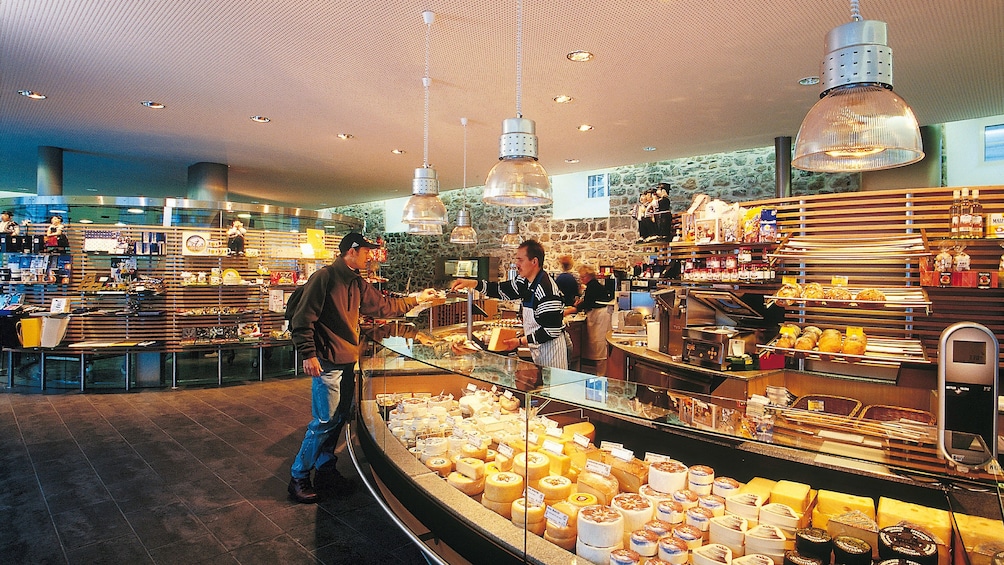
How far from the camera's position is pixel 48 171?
868 cm

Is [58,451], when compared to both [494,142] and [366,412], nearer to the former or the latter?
[366,412]

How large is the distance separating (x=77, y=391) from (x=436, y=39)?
744cm

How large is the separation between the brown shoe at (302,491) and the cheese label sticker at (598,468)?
2.61 meters

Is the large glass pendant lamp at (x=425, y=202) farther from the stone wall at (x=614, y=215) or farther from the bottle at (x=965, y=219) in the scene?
the bottle at (x=965, y=219)

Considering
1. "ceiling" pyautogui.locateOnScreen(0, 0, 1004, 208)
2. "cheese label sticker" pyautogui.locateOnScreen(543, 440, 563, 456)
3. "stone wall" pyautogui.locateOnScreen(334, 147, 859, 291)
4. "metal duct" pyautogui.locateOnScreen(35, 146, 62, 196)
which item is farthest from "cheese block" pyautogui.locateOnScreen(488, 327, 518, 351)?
"metal duct" pyautogui.locateOnScreen(35, 146, 62, 196)

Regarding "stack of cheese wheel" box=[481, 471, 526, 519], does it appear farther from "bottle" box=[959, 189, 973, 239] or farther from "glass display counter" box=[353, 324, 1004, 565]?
"bottle" box=[959, 189, 973, 239]

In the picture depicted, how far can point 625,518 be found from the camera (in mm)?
2062

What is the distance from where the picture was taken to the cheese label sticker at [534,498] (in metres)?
2.18

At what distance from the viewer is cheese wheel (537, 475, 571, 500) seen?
2275 millimetres

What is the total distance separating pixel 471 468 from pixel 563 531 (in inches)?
25.3

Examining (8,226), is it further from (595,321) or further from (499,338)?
(595,321)

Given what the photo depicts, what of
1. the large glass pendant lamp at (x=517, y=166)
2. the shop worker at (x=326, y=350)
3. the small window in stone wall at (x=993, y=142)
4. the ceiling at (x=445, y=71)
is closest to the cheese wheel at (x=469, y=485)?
the large glass pendant lamp at (x=517, y=166)

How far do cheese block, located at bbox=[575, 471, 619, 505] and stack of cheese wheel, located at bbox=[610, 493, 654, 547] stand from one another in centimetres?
13

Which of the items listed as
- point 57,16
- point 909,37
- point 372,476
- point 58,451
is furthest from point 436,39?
point 58,451
